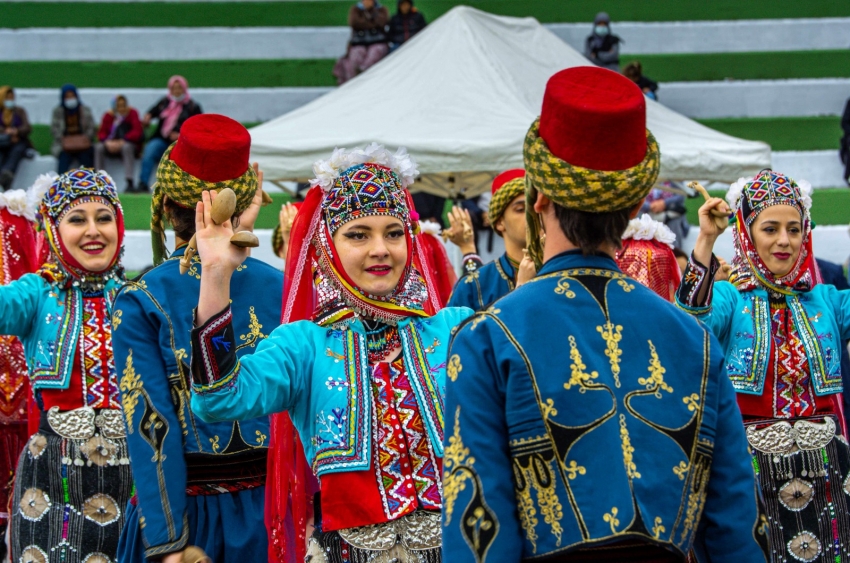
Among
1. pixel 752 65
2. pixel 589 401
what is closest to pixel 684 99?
pixel 752 65

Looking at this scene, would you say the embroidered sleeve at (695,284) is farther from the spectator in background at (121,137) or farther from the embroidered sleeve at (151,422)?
the spectator in background at (121,137)

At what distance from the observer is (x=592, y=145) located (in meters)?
2.11

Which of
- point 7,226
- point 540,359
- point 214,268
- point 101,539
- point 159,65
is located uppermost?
point 159,65

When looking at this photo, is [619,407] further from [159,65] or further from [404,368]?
[159,65]

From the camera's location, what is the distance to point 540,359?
6.86 feet

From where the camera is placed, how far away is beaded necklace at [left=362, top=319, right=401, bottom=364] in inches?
112

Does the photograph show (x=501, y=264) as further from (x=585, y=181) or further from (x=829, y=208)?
(x=829, y=208)

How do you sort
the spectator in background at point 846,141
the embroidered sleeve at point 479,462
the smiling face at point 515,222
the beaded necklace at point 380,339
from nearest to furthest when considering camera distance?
the embroidered sleeve at point 479,462 < the beaded necklace at point 380,339 < the smiling face at point 515,222 < the spectator in background at point 846,141

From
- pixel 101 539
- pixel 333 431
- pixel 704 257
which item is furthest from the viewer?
pixel 101 539

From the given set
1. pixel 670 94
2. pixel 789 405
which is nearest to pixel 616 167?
pixel 789 405

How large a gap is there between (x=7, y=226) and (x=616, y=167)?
14.4ft

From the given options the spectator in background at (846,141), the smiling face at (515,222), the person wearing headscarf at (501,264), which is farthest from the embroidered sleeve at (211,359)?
the spectator in background at (846,141)

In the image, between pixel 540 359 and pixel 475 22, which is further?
pixel 475 22

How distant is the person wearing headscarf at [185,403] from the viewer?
3141 millimetres
